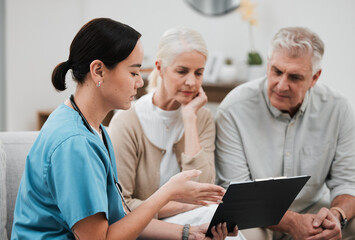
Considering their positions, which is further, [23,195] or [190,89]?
[190,89]

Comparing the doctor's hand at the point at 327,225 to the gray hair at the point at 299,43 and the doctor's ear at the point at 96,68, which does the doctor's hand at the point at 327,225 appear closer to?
the gray hair at the point at 299,43

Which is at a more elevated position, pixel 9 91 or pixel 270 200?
pixel 270 200

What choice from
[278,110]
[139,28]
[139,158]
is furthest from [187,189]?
[139,28]

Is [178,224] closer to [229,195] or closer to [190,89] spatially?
[229,195]

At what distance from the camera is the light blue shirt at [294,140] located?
195 centimetres

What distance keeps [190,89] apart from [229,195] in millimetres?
615

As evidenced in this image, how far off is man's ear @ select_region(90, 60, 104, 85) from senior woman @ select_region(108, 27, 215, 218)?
21.6 inches

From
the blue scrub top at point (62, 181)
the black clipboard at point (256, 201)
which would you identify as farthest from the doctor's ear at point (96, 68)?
the black clipboard at point (256, 201)

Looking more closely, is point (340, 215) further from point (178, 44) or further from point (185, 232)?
point (178, 44)

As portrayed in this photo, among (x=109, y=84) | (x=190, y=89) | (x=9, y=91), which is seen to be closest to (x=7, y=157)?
(x=109, y=84)

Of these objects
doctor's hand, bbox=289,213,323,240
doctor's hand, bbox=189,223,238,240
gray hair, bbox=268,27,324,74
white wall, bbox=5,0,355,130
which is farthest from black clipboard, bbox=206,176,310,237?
white wall, bbox=5,0,355,130

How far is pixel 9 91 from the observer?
158 inches

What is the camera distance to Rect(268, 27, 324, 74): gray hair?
1852 millimetres

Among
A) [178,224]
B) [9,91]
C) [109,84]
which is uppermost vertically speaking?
[109,84]
